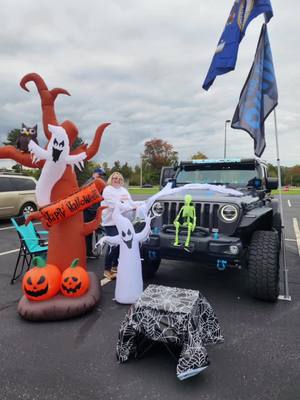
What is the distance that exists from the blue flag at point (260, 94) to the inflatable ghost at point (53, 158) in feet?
8.10

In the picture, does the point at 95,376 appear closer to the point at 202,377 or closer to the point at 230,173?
the point at 202,377

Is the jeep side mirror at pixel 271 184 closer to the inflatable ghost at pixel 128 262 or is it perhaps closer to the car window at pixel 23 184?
the inflatable ghost at pixel 128 262

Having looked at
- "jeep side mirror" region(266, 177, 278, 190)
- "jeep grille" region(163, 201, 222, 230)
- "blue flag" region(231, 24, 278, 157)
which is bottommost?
"jeep grille" region(163, 201, 222, 230)

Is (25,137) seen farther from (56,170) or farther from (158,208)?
(158,208)

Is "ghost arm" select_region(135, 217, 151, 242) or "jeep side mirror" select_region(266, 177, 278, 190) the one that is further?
"jeep side mirror" select_region(266, 177, 278, 190)

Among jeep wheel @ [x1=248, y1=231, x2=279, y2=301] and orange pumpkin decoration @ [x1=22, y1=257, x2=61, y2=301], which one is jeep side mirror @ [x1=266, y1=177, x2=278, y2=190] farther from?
orange pumpkin decoration @ [x1=22, y1=257, x2=61, y2=301]

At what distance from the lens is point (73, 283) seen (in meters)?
3.71

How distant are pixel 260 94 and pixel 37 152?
3133 mm

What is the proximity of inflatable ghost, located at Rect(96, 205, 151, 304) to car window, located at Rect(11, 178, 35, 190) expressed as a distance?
7887mm

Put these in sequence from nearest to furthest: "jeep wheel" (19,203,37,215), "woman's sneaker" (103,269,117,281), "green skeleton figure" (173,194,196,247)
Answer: "green skeleton figure" (173,194,196,247), "woman's sneaker" (103,269,117,281), "jeep wheel" (19,203,37,215)

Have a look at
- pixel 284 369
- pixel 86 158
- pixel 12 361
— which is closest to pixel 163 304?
pixel 284 369

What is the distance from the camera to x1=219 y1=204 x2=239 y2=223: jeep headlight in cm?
388

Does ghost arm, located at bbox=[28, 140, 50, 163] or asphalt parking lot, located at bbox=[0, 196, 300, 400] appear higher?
ghost arm, located at bbox=[28, 140, 50, 163]

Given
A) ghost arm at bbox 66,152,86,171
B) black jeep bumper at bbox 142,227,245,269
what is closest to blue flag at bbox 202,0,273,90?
ghost arm at bbox 66,152,86,171
